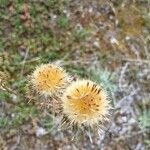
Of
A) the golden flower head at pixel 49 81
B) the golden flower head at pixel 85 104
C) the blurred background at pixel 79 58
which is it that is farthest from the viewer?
the blurred background at pixel 79 58

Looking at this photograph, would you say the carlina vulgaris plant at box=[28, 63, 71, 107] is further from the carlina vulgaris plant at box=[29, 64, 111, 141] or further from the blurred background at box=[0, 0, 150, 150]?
the blurred background at box=[0, 0, 150, 150]

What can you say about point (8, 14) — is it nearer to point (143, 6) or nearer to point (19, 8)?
point (19, 8)

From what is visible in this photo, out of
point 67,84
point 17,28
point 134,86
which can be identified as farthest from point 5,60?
point 67,84

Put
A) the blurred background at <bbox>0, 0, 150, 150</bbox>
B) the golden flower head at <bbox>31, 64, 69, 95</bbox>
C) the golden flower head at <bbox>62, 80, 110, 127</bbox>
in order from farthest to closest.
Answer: the blurred background at <bbox>0, 0, 150, 150</bbox>, the golden flower head at <bbox>31, 64, 69, 95</bbox>, the golden flower head at <bbox>62, 80, 110, 127</bbox>

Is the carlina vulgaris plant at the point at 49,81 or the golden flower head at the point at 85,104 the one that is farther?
the carlina vulgaris plant at the point at 49,81

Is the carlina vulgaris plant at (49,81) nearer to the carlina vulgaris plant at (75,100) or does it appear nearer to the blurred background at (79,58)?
the carlina vulgaris plant at (75,100)

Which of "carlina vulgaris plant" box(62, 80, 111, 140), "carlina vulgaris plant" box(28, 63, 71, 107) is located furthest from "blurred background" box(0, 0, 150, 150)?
"carlina vulgaris plant" box(62, 80, 111, 140)

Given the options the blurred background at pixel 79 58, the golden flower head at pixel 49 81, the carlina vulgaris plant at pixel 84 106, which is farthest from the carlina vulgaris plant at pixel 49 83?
the blurred background at pixel 79 58
